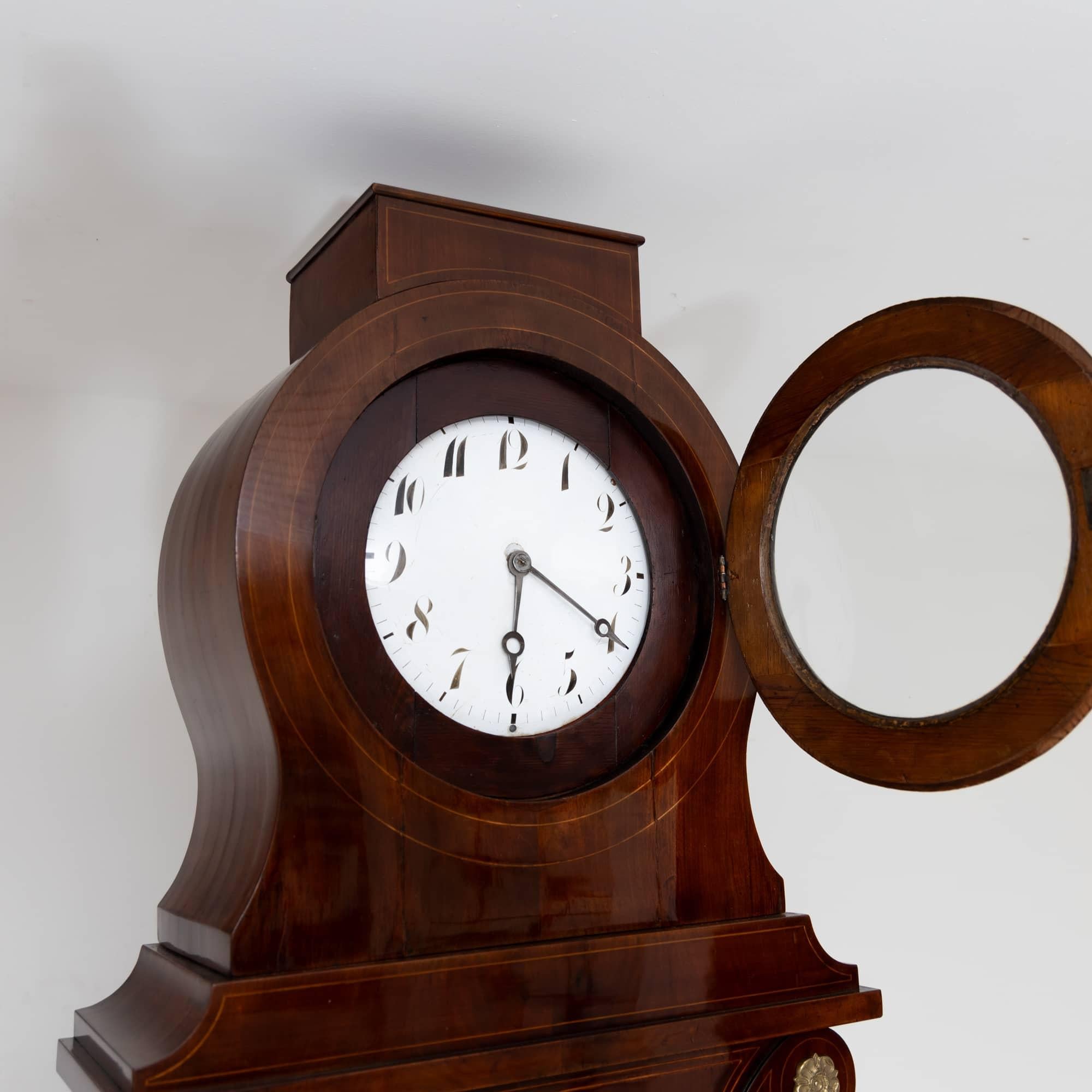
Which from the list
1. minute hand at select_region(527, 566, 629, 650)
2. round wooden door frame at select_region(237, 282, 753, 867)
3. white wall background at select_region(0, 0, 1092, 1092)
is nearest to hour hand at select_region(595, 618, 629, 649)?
minute hand at select_region(527, 566, 629, 650)

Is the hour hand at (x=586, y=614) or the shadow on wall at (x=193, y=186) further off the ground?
the shadow on wall at (x=193, y=186)

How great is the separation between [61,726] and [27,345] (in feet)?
2.16

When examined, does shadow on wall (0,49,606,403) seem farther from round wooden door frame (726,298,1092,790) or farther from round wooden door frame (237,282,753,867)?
round wooden door frame (726,298,1092,790)

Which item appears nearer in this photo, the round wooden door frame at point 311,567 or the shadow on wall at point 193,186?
the round wooden door frame at point 311,567

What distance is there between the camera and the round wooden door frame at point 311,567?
1134 millimetres

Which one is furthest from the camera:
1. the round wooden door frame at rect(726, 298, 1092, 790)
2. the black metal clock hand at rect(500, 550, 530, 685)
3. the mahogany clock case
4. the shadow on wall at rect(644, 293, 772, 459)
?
the shadow on wall at rect(644, 293, 772, 459)

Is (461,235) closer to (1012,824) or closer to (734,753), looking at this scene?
(734,753)

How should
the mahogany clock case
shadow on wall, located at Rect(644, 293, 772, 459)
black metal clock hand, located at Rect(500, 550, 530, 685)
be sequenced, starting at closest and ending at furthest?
the mahogany clock case → black metal clock hand, located at Rect(500, 550, 530, 685) → shadow on wall, located at Rect(644, 293, 772, 459)

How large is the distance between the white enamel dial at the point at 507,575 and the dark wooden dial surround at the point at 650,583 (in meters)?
0.01

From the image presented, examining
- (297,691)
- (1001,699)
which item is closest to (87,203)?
(297,691)

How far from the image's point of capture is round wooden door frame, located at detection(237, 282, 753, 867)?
3.72 ft

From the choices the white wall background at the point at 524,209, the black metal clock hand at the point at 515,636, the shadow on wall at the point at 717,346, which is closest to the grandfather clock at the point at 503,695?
the black metal clock hand at the point at 515,636

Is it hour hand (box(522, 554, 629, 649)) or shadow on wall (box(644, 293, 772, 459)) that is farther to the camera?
shadow on wall (box(644, 293, 772, 459))

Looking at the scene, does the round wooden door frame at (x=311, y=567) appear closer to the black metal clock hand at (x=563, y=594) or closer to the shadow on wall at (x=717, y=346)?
the black metal clock hand at (x=563, y=594)
